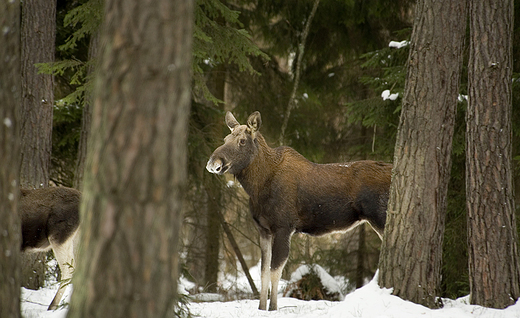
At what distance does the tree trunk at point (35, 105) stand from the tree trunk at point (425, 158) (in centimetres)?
653

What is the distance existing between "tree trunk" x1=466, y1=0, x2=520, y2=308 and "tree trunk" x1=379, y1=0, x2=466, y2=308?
20.1 inches

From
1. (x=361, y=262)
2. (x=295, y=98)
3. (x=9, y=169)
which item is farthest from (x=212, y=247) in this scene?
(x=9, y=169)

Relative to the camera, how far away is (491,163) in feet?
22.8

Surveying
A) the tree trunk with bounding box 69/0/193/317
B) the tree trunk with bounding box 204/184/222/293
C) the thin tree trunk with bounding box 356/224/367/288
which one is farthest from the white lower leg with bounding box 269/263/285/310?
the thin tree trunk with bounding box 356/224/367/288

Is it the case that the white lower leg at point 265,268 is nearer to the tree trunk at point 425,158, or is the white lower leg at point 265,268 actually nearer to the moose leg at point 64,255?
the tree trunk at point 425,158

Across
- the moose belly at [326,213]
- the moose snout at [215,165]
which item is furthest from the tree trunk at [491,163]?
the moose snout at [215,165]

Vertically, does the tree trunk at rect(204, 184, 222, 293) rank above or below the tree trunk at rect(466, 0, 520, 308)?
below

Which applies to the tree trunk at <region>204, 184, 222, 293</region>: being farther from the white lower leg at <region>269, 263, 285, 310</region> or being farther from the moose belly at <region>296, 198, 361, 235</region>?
the white lower leg at <region>269, 263, 285, 310</region>

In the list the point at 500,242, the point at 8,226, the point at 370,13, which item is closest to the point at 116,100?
the point at 8,226

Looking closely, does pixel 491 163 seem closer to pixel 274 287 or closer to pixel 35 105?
pixel 274 287

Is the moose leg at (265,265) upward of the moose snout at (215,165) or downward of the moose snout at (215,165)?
downward

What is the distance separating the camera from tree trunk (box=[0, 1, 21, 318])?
3471 mm

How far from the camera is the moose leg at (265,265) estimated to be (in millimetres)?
8016

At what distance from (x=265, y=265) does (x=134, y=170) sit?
5658 mm
